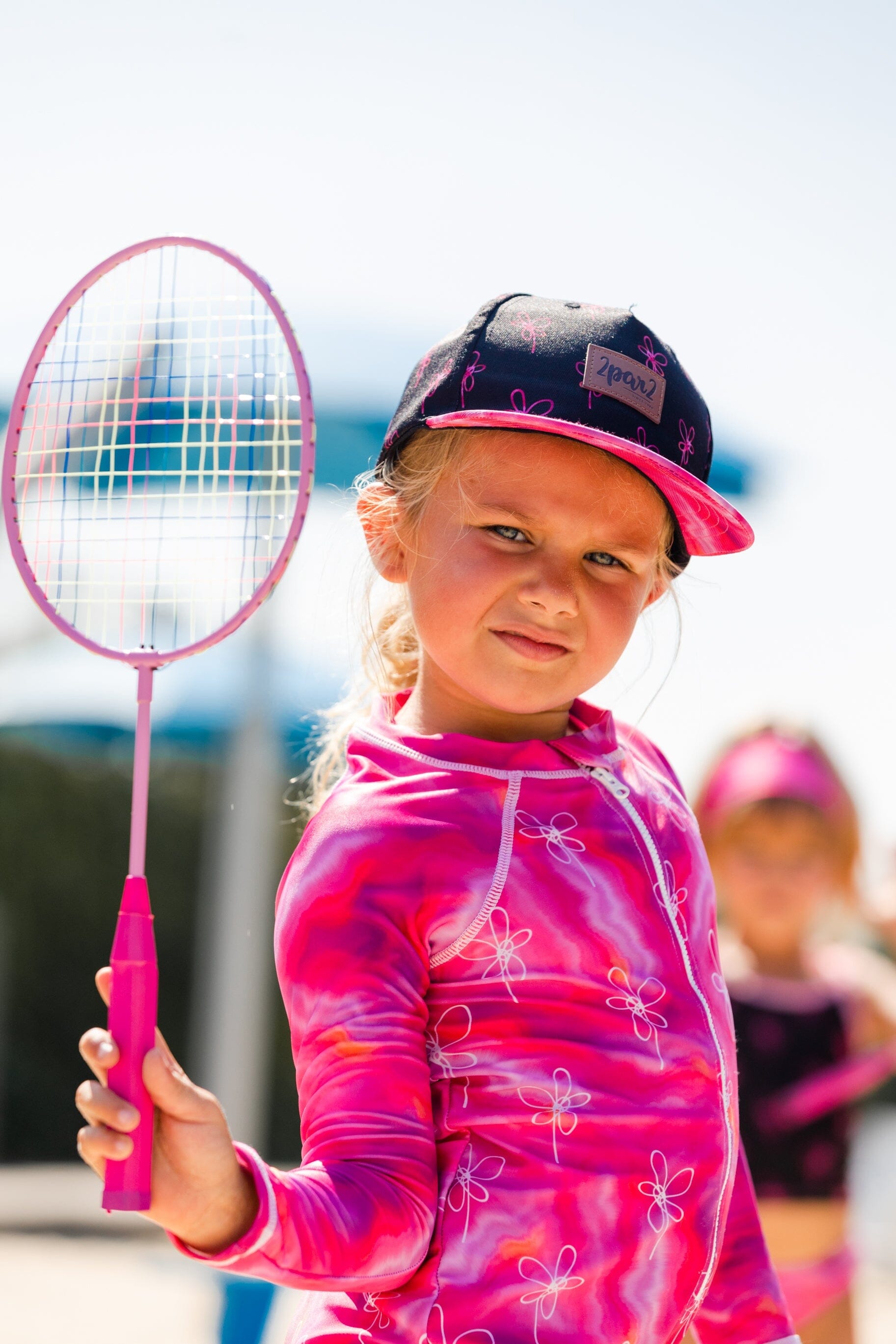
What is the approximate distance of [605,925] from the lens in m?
1.60

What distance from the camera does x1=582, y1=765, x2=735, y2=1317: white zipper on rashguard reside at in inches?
64.1

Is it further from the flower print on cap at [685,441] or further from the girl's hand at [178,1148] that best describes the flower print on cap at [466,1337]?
the flower print on cap at [685,441]

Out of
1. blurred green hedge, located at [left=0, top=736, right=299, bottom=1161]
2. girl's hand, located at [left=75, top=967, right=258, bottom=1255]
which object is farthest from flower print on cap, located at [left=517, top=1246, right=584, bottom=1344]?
blurred green hedge, located at [left=0, top=736, right=299, bottom=1161]

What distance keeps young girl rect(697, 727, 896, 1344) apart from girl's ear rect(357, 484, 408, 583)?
6.66ft

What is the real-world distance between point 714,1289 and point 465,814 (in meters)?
0.68

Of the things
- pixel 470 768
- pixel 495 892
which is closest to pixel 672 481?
pixel 470 768

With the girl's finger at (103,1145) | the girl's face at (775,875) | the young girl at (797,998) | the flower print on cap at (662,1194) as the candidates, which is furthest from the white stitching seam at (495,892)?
the girl's face at (775,875)

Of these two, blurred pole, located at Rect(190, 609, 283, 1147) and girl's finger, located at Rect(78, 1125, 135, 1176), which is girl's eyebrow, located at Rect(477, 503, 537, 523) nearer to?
girl's finger, located at Rect(78, 1125, 135, 1176)

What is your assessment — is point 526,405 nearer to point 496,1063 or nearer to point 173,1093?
point 496,1063

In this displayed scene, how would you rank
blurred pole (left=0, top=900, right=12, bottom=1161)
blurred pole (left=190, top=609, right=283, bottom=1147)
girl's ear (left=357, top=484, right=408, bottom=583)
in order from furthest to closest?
blurred pole (left=0, top=900, right=12, bottom=1161) < blurred pole (left=190, top=609, right=283, bottom=1147) < girl's ear (left=357, top=484, right=408, bottom=583)

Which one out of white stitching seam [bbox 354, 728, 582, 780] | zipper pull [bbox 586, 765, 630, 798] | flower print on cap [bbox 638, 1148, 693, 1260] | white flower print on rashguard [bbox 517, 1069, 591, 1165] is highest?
white stitching seam [bbox 354, 728, 582, 780]

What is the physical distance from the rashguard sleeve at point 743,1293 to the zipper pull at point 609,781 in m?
0.46

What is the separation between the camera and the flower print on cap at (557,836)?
161 cm

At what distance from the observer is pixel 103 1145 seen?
48.6 inches
